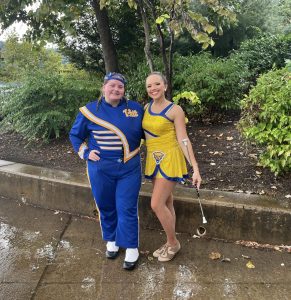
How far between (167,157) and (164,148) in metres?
0.08

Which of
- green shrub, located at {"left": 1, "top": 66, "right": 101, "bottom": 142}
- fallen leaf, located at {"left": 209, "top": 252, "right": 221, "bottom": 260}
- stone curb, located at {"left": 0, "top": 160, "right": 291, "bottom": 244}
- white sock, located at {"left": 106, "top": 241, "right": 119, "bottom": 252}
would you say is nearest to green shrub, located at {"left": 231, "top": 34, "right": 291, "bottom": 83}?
green shrub, located at {"left": 1, "top": 66, "right": 101, "bottom": 142}

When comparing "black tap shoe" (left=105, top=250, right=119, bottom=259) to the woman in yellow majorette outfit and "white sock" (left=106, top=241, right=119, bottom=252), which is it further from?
the woman in yellow majorette outfit

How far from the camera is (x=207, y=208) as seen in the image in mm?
3740

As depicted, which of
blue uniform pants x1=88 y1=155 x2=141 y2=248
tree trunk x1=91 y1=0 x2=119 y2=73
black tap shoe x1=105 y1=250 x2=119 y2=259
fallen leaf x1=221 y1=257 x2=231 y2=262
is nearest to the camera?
blue uniform pants x1=88 y1=155 x2=141 y2=248

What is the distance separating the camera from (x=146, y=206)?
13.1 feet

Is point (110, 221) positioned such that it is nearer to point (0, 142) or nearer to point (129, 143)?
point (129, 143)

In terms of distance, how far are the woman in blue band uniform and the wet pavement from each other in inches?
10.5

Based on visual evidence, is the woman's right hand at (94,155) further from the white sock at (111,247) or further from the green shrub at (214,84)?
the green shrub at (214,84)

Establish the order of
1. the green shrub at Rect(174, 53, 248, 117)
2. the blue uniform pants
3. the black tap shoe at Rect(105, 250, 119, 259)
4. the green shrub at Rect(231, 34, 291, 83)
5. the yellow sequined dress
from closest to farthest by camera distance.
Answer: the yellow sequined dress → the blue uniform pants → the black tap shoe at Rect(105, 250, 119, 259) → the green shrub at Rect(174, 53, 248, 117) → the green shrub at Rect(231, 34, 291, 83)

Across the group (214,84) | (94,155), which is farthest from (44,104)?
(94,155)

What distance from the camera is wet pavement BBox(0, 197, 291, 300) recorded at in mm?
3057

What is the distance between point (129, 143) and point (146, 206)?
94cm

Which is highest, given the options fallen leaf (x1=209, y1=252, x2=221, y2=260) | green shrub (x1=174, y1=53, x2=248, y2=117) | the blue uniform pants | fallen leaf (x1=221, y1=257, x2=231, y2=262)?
green shrub (x1=174, y1=53, x2=248, y2=117)

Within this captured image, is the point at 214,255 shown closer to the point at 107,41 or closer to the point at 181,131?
the point at 181,131
